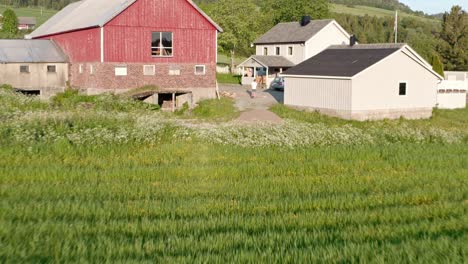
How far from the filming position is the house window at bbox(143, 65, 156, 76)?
3881cm

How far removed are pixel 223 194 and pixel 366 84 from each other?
79.3 feet

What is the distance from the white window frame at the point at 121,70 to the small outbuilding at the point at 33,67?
18.7ft

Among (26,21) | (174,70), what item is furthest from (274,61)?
(26,21)

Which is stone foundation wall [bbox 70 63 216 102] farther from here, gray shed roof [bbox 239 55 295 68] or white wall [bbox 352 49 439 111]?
gray shed roof [bbox 239 55 295 68]

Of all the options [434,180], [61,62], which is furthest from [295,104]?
[434,180]

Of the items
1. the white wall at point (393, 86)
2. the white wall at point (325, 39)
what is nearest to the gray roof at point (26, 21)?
the white wall at point (325, 39)

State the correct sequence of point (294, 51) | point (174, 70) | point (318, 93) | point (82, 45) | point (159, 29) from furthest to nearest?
point (294, 51)
point (174, 70)
point (82, 45)
point (159, 29)
point (318, 93)

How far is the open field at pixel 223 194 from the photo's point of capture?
761cm

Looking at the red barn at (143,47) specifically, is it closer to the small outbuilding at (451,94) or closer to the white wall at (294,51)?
the small outbuilding at (451,94)

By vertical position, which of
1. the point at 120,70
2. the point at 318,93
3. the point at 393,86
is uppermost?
the point at 120,70

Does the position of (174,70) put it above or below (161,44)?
below

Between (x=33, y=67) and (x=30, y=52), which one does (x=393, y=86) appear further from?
(x=30, y=52)

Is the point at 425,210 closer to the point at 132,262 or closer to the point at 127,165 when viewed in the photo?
the point at 132,262

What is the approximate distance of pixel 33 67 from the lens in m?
40.4
